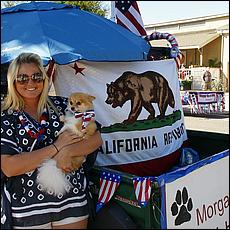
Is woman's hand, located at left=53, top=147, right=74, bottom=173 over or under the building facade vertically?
under

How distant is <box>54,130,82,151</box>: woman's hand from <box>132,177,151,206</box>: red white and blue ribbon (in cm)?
41

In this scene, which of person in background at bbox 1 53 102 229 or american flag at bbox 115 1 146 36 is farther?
american flag at bbox 115 1 146 36

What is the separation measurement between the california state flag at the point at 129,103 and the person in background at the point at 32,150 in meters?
0.95

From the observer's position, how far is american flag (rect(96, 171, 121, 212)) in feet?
7.13

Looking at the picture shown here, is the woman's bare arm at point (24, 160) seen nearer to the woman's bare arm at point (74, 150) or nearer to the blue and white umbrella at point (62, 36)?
the woman's bare arm at point (74, 150)

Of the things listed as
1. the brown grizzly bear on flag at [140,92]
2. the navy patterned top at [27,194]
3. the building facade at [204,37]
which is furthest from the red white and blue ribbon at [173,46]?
the building facade at [204,37]

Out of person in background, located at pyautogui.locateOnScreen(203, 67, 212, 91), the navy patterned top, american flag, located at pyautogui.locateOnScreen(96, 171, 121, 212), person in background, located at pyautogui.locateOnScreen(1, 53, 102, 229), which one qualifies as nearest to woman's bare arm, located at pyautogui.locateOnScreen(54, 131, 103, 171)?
person in background, located at pyautogui.locateOnScreen(1, 53, 102, 229)

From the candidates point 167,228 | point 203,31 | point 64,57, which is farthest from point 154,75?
point 203,31

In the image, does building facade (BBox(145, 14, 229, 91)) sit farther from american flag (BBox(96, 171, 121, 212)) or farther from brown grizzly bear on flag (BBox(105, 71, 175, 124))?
american flag (BBox(96, 171, 121, 212))

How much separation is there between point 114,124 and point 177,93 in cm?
83

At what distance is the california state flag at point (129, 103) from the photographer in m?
2.94

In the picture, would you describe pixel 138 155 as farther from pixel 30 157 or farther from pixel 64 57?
pixel 30 157

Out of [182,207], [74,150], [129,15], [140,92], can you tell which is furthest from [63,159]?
[129,15]

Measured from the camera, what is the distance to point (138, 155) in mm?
3080
